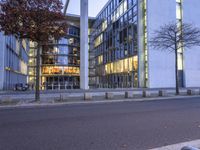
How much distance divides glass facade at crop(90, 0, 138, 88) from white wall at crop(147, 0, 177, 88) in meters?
3.25

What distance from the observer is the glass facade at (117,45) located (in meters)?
44.2

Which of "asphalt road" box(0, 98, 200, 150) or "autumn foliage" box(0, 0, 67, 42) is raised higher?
"autumn foliage" box(0, 0, 67, 42)

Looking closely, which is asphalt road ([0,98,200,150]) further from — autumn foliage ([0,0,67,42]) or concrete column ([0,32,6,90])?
concrete column ([0,32,6,90])

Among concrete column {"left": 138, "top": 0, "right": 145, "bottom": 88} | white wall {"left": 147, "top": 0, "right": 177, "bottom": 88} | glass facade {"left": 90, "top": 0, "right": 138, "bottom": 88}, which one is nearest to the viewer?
white wall {"left": 147, "top": 0, "right": 177, "bottom": 88}

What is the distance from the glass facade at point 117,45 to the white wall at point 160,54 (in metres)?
3.25

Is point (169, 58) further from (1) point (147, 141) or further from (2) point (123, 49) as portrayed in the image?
(1) point (147, 141)

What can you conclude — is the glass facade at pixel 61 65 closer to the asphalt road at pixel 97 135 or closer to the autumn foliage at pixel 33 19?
the autumn foliage at pixel 33 19

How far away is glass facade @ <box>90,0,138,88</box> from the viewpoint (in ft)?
145

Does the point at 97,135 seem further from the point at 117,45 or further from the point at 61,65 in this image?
the point at 61,65

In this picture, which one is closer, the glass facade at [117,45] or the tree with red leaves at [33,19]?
the tree with red leaves at [33,19]

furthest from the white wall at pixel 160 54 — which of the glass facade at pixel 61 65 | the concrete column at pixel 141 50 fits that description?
the glass facade at pixel 61 65

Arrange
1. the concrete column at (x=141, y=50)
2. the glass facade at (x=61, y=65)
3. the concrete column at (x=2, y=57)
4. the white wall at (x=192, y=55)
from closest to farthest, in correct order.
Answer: the concrete column at (x=2, y=57) → the concrete column at (x=141, y=50) → the white wall at (x=192, y=55) → the glass facade at (x=61, y=65)

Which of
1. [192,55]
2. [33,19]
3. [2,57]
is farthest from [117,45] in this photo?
[33,19]

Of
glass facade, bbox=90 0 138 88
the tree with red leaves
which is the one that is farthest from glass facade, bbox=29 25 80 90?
the tree with red leaves
